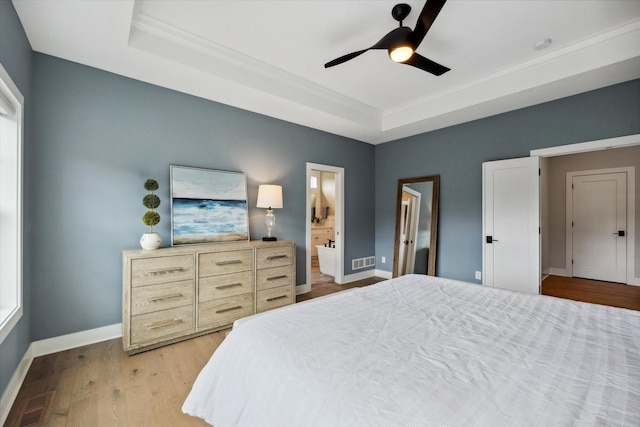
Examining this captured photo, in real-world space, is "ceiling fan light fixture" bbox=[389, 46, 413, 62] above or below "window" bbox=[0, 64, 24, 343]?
above

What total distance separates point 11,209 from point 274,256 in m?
2.20

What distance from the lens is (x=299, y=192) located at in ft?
13.8

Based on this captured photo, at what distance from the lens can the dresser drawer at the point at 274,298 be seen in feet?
10.5

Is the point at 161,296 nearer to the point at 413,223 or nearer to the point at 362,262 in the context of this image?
the point at 362,262

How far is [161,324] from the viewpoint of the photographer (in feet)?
8.40

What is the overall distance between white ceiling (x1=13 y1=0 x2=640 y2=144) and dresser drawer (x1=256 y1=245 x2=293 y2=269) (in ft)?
5.81

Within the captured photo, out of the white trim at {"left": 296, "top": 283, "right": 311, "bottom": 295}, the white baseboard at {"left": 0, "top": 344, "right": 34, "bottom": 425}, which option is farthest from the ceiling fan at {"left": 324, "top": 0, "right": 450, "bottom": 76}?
the white baseboard at {"left": 0, "top": 344, "right": 34, "bottom": 425}

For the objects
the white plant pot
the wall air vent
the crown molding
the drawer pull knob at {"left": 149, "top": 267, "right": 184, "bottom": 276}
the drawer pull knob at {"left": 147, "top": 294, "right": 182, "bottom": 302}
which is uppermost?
the crown molding

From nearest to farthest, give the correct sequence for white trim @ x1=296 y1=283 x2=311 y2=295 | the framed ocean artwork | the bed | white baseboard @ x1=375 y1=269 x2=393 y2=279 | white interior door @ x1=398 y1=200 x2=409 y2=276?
the bed → the framed ocean artwork → white trim @ x1=296 y1=283 x2=311 y2=295 → white interior door @ x1=398 y1=200 x2=409 y2=276 → white baseboard @ x1=375 y1=269 x2=393 y2=279

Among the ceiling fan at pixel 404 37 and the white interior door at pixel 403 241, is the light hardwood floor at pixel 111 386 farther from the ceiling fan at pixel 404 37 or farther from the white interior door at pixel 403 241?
the white interior door at pixel 403 241

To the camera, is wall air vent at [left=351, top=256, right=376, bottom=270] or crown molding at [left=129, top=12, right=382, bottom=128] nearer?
crown molding at [left=129, top=12, right=382, bottom=128]

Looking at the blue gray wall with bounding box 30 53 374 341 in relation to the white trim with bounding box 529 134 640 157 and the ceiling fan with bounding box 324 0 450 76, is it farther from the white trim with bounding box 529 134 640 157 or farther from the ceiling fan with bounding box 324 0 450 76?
the white trim with bounding box 529 134 640 157

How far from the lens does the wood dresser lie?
2438 millimetres

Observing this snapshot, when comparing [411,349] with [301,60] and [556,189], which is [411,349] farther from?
[556,189]
